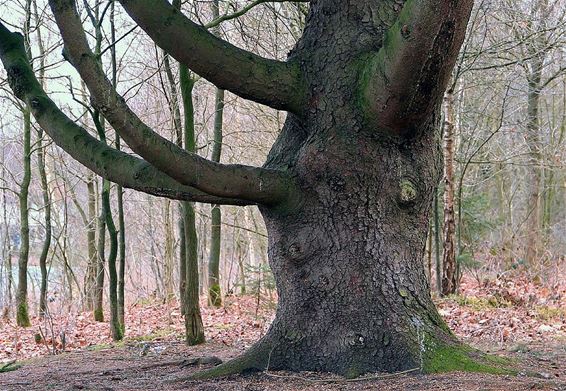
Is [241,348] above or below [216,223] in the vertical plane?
below

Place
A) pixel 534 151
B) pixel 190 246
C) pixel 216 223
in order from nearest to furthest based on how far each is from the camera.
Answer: pixel 190 246 < pixel 216 223 < pixel 534 151

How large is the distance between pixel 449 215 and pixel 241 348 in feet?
16.8

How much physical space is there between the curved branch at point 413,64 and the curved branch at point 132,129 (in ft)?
3.25

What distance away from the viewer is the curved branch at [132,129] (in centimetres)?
338

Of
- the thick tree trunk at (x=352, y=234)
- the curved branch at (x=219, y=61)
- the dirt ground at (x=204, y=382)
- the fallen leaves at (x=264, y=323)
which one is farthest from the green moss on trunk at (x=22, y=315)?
the curved branch at (x=219, y=61)

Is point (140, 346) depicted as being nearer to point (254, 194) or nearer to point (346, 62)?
point (254, 194)

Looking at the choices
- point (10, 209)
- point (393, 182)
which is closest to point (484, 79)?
point (393, 182)

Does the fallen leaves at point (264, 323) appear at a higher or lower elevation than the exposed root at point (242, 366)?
lower

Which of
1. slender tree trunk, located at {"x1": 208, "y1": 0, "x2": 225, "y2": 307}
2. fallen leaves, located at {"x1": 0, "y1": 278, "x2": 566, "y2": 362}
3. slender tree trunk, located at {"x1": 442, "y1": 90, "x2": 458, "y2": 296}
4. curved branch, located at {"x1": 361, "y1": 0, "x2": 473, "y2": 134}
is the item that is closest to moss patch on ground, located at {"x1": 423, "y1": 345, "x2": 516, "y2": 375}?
curved branch, located at {"x1": 361, "y1": 0, "x2": 473, "y2": 134}

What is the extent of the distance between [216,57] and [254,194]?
88cm

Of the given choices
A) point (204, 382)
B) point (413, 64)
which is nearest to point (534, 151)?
point (413, 64)

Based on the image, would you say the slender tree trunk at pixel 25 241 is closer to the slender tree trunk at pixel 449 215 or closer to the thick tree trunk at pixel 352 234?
the slender tree trunk at pixel 449 215

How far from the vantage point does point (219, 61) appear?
392 centimetres

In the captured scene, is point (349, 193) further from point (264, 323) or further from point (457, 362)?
point (264, 323)
